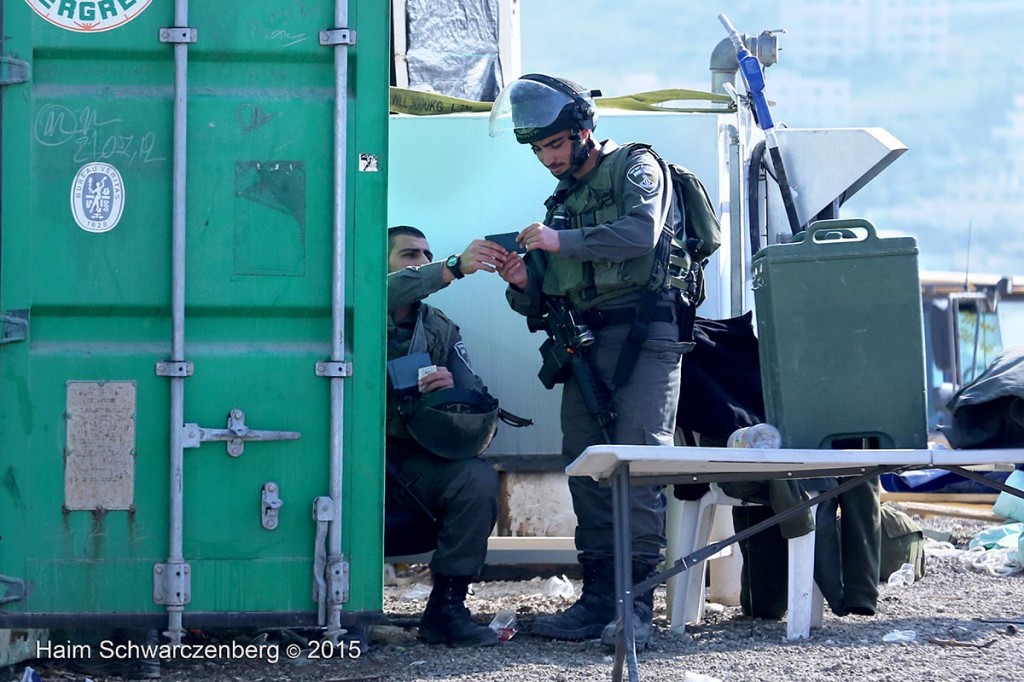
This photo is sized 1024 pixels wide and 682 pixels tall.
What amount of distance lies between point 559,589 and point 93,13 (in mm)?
3007

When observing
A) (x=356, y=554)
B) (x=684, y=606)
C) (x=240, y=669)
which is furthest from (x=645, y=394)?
(x=240, y=669)

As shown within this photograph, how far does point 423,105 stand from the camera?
5891mm

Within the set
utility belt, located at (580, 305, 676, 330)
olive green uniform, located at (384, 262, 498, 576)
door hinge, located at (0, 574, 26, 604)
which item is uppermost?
utility belt, located at (580, 305, 676, 330)

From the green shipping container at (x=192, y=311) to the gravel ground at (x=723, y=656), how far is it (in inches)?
13.7

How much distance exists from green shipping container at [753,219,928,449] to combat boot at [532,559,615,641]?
134 cm

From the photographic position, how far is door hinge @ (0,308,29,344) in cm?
370

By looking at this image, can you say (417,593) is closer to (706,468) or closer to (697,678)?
(697,678)

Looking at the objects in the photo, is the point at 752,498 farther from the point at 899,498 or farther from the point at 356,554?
the point at 899,498

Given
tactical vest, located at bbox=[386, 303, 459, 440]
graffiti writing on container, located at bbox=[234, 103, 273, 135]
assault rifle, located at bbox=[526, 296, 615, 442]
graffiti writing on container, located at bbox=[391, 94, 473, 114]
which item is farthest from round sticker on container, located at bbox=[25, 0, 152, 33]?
graffiti writing on container, located at bbox=[391, 94, 473, 114]

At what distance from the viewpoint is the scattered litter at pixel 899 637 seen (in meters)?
4.32

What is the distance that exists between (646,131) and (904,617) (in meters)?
2.25

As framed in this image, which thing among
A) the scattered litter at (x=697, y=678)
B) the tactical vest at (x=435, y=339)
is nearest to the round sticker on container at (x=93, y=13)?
the tactical vest at (x=435, y=339)

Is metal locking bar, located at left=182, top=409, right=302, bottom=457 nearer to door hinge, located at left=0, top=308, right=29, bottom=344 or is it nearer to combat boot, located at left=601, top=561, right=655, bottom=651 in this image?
door hinge, located at left=0, top=308, right=29, bottom=344

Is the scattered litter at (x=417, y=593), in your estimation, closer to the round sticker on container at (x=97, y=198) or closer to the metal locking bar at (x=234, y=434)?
the metal locking bar at (x=234, y=434)
